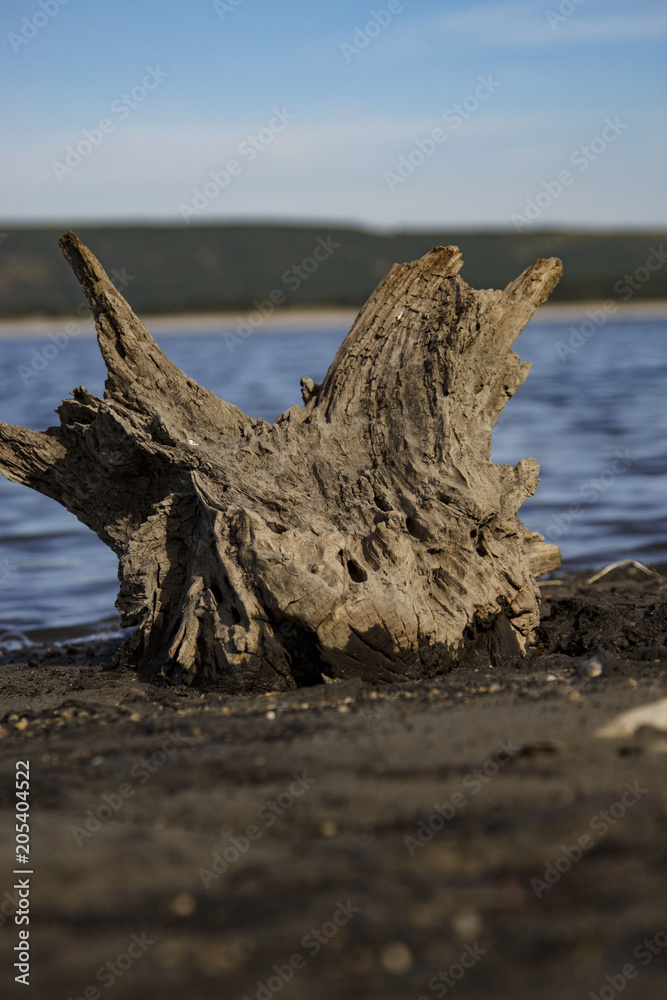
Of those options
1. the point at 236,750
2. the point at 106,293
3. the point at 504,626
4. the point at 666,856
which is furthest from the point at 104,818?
the point at 106,293

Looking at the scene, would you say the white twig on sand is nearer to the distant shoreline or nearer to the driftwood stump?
the driftwood stump

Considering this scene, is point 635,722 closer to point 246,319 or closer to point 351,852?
point 351,852

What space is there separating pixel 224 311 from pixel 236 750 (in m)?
88.2

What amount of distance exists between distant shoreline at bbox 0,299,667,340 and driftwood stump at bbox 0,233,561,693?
7536cm

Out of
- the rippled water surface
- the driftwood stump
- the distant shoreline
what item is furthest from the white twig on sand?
the distant shoreline

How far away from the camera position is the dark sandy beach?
7.96 feet

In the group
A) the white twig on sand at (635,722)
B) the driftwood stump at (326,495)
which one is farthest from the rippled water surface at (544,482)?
the white twig on sand at (635,722)

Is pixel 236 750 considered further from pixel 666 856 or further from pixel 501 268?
pixel 501 268

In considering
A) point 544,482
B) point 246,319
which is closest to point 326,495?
point 544,482

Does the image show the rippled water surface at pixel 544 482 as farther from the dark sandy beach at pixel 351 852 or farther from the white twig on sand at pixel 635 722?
the white twig on sand at pixel 635 722

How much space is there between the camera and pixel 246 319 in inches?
3551

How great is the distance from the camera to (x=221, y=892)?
9.07 ft

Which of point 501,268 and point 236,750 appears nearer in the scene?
point 236,750

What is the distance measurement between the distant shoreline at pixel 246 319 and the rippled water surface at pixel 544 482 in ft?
162
